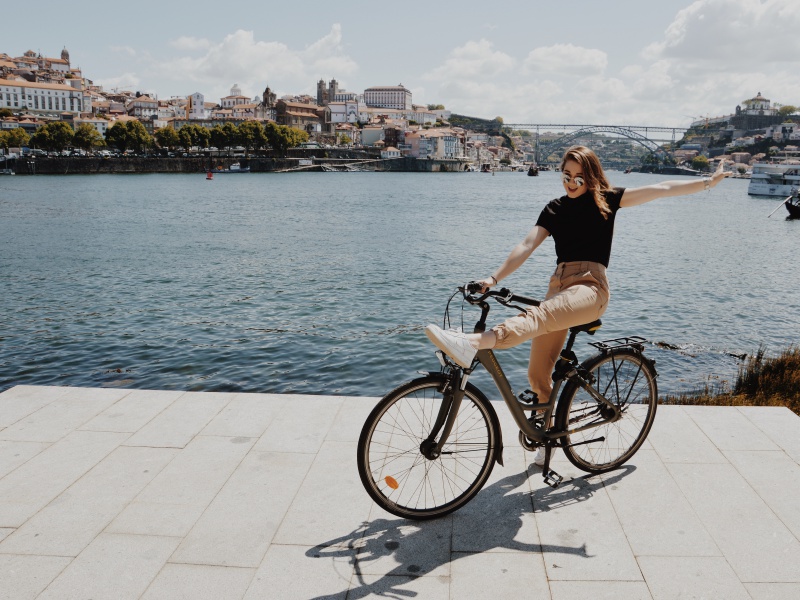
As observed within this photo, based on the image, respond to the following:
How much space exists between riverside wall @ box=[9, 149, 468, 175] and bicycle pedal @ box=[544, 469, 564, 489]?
124m

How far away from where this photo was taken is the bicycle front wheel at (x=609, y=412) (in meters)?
4.56

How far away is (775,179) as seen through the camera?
9181 centimetres

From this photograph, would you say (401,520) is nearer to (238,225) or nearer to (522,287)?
(522,287)

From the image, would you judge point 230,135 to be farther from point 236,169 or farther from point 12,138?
point 12,138

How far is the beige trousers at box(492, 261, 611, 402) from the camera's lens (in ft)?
12.7

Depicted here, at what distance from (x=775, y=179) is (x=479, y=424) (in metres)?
101

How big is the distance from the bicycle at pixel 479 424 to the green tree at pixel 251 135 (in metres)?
147

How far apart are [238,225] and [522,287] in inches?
964

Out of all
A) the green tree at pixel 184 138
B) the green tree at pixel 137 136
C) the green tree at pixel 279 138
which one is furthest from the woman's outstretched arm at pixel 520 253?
the green tree at pixel 279 138

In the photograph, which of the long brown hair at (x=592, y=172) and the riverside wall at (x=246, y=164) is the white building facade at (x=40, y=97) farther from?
the long brown hair at (x=592, y=172)

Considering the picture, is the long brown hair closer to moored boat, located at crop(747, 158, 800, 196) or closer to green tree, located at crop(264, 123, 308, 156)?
moored boat, located at crop(747, 158, 800, 196)

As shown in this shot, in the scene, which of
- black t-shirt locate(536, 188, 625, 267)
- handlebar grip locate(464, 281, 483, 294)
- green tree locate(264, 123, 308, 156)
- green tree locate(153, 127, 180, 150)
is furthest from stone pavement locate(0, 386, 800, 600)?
green tree locate(264, 123, 308, 156)

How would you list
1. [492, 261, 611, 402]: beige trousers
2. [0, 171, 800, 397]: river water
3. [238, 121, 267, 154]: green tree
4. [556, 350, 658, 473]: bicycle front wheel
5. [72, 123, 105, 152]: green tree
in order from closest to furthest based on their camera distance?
[492, 261, 611, 402]: beige trousers < [556, 350, 658, 473]: bicycle front wheel < [0, 171, 800, 397]: river water < [72, 123, 105, 152]: green tree < [238, 121, 267, 154]: green tree

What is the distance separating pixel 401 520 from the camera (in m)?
4.17
